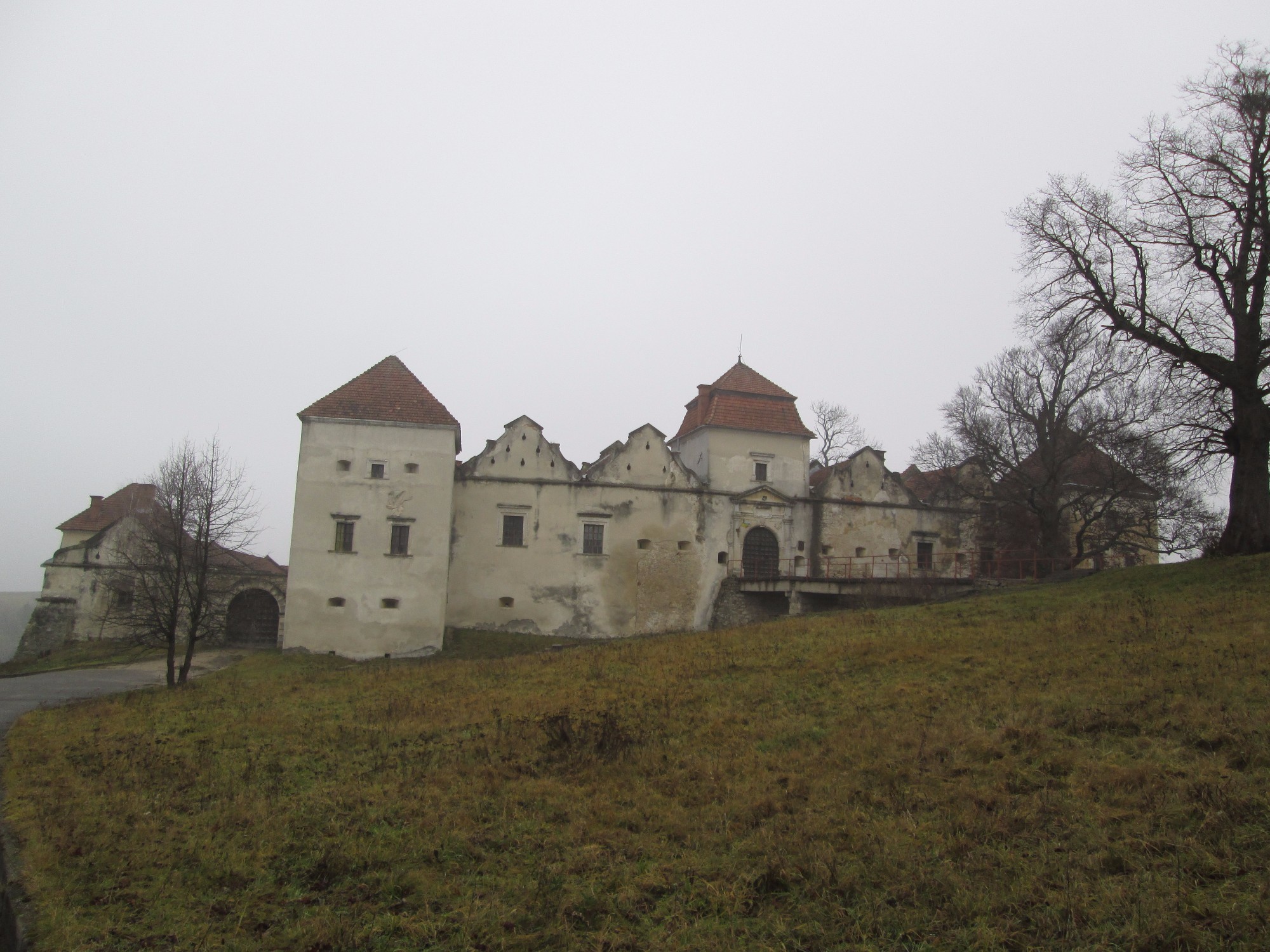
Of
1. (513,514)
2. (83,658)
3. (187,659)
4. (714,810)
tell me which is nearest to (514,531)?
(513,514)

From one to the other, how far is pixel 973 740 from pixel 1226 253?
15906 mm

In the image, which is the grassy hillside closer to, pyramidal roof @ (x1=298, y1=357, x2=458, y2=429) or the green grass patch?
pyramidal roof @ (x1=298, y1=357, x2=458, y2=429)

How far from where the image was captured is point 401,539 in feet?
100

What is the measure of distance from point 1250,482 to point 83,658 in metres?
38.0

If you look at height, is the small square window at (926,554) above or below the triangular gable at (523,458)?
below

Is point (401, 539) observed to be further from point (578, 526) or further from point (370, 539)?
point (578, 526)

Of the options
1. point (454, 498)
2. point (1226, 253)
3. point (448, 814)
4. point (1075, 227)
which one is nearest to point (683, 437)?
point (454, 498)

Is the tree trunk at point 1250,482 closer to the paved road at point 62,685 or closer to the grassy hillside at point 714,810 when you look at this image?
the grassy hillside at point 714,810

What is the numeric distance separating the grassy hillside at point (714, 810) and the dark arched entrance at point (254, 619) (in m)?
23.7

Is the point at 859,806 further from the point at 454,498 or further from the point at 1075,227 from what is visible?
the point at 454,498

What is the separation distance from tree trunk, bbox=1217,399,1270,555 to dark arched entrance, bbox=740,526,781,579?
17811 mm

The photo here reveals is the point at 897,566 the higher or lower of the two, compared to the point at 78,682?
higher

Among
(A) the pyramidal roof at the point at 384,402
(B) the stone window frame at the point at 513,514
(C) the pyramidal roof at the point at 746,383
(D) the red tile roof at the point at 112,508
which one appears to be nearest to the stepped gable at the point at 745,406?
(C) the pyramidal roof at the point at 746,383

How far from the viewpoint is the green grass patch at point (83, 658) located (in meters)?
31.3
